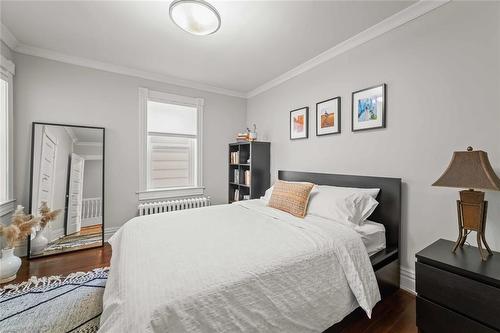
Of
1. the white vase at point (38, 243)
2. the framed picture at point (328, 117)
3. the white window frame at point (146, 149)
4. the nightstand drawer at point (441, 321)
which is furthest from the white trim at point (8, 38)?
the nightstand drawer at point (441, 321)

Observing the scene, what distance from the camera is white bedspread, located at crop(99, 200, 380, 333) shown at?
0.94 metres

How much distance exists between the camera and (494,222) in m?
1.52

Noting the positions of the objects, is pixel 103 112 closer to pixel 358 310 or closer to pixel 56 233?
pixel 56 233

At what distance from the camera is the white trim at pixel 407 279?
6.32 ft

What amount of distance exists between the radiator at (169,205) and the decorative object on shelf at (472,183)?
3108mm

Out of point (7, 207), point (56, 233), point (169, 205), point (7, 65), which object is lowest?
point (56, 233)

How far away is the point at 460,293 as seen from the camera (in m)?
1.27

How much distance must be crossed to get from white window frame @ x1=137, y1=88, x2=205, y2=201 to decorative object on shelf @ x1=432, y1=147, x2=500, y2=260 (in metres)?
3.18

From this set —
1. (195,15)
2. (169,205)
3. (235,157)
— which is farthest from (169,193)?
(195,15)

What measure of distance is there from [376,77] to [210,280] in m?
2.38

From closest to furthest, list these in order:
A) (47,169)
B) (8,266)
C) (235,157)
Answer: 1. (8,266)
2. (47,169)
3. (235,157)

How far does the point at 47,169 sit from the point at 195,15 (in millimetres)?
2595

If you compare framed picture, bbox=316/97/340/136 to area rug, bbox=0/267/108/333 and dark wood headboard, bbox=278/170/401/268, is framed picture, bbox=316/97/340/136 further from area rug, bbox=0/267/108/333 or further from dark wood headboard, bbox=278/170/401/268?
area rug, bbox=0/267/108/333

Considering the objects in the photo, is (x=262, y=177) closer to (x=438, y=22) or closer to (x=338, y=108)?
(x=338, y=108)
